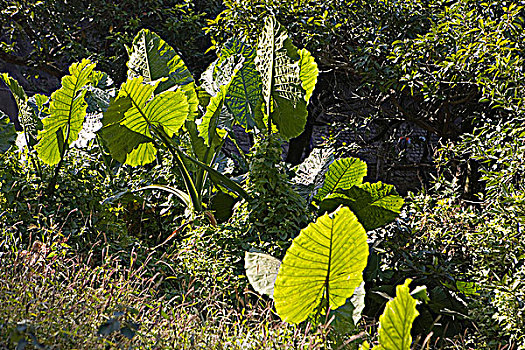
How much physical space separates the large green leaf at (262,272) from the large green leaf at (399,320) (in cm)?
92

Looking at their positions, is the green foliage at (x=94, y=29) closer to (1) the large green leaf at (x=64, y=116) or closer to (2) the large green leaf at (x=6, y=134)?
(2) the large green leaf at (x=6, y=134)

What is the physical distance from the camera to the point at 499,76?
11.9 ft

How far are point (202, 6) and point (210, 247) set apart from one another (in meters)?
5.21

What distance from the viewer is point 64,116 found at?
3738 mm

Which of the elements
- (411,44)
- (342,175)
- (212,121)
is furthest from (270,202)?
A: (411,44)

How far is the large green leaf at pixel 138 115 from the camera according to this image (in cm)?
346

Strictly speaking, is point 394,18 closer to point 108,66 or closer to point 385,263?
point 385,263

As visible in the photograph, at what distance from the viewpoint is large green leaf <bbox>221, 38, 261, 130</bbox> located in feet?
13.5

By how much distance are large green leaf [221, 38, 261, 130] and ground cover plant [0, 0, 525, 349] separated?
0.5 inches

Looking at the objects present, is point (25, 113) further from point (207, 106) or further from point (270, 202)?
point (270, 202)

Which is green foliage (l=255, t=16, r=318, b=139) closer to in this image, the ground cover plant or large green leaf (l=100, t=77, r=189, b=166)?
the ground cover plant

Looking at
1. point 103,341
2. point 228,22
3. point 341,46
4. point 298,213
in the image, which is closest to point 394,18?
point 341,46

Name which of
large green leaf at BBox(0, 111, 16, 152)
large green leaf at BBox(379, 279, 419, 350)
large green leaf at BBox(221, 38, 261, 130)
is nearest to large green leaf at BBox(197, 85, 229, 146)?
large green leaf at BBox(221, 38, 261, 130)

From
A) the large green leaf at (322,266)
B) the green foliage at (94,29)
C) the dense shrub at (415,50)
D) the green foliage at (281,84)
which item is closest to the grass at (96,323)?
the large green leaf at (322,266)
